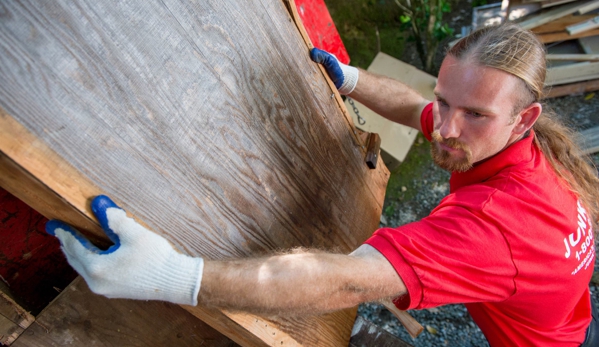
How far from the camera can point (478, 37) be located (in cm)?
170

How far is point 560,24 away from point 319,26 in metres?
2.69

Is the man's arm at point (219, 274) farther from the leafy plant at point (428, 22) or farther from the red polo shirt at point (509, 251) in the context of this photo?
the leafy plant at point (428, 22)

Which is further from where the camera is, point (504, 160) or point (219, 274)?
point (504, 160)

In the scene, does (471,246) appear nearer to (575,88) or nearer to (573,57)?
(573,57)

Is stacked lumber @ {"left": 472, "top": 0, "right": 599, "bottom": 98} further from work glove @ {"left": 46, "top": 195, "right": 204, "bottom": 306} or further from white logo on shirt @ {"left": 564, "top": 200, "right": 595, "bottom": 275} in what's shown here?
work glove @ {"left": 46, "top": 195, "right": 204, "bottom": 306}

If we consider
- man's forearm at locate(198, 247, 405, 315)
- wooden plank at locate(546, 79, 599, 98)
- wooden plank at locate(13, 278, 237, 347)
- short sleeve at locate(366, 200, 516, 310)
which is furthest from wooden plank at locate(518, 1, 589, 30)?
wooden plank at locate(13, 278, 237, 347)

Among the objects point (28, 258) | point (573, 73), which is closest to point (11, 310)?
point (28, 258)

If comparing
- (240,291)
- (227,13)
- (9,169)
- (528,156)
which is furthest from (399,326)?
(9,169)

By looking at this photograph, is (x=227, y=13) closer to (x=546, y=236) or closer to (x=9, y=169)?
(x=9, y=169)

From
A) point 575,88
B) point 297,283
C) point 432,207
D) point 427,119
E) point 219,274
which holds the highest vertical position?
point 219,274

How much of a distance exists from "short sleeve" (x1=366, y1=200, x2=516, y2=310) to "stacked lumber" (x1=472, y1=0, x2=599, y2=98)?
3201mm

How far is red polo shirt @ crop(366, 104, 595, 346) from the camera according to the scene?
1311mm

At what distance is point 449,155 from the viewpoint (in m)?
1.77

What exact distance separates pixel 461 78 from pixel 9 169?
1473mm
